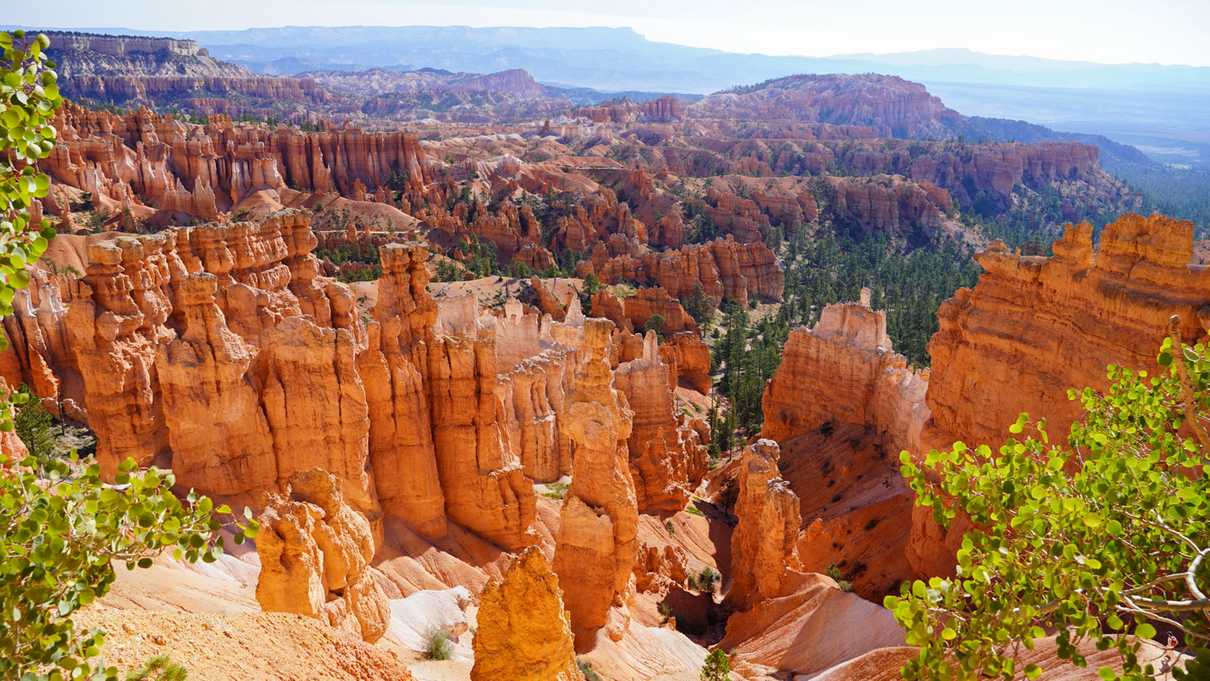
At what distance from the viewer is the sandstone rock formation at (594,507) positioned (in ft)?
57.7

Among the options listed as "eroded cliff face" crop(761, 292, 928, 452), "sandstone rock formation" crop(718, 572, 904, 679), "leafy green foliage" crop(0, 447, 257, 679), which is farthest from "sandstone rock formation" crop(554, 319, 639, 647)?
"eroded cliff face" crop(761, 292, 928, 452)

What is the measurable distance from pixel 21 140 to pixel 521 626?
9594 mm

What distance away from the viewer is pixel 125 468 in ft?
17.1

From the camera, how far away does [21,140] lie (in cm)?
450

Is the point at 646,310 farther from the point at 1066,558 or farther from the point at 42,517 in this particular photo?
the point at 42,517

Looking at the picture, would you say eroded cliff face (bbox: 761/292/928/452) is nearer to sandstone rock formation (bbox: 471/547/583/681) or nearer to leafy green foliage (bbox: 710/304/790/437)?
leafy green foliage (bbox: 710/304/790/437)

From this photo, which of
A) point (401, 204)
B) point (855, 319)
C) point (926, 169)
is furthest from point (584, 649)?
point (926, 169)

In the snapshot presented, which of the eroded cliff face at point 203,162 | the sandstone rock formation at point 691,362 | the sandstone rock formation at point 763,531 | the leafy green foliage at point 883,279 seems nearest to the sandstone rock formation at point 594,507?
the sandstone rock formation at point 763,531

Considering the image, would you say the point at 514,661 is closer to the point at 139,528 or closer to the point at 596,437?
the point at 596,437

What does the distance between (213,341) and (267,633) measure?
11.0 metres

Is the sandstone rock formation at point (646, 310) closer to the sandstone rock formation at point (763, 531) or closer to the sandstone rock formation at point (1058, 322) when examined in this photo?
the sandstone rock formation at point (1058, 322)

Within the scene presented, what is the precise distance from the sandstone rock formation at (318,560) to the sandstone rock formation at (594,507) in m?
4.78

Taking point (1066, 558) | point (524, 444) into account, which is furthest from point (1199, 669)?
point (524, 444)

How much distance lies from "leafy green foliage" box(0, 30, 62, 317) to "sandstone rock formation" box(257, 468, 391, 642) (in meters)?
7.65
